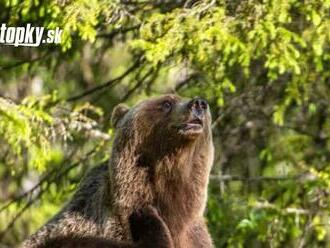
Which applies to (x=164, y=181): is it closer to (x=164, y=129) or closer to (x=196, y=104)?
(x=164, y=129)

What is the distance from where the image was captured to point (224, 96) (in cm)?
1174

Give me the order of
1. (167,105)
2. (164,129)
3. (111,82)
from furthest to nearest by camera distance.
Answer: (111,82), (167,105), (164,129)

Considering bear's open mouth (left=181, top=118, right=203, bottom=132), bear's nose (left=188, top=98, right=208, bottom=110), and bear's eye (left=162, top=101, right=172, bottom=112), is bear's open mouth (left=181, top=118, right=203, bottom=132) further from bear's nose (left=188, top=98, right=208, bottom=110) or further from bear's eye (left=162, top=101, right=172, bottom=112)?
bear's eye (left=162, top=101, right=172, bottom=112)

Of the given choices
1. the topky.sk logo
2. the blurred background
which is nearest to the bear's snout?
the blurred background

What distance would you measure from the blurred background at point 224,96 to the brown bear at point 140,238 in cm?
102

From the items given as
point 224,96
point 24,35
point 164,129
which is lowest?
point 164,129

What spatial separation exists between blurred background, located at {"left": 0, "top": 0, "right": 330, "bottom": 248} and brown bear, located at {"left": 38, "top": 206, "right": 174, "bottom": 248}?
1.02 metres

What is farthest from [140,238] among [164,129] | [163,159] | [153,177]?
[164,129]

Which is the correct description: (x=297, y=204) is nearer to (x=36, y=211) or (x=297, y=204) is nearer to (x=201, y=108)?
(x=36, y=211)

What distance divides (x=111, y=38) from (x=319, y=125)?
7.25ft

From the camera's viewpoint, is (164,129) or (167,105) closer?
(164,129)

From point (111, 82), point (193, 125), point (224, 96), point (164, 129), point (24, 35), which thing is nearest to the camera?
point (193, 125)

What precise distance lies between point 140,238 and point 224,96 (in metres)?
3.96

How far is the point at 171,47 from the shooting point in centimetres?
962
